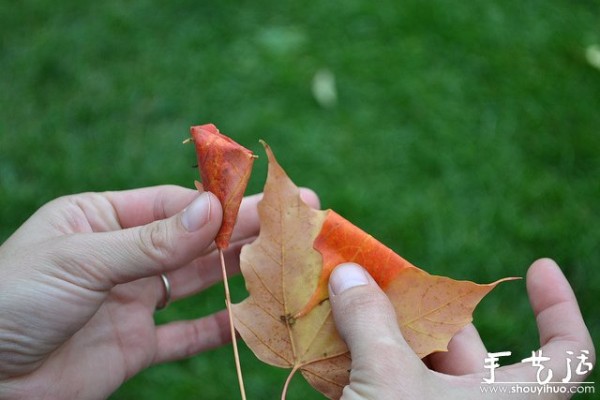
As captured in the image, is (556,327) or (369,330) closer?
(369,330)

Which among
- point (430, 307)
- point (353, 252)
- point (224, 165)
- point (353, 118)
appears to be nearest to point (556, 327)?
point (430, 307)

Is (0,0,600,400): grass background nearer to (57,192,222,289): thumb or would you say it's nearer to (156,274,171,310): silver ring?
(156,274,171,310): silver ring

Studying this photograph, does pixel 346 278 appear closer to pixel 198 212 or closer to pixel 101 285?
pixel 198 212

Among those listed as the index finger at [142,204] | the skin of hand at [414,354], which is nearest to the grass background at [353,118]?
the index finger at [142,204]

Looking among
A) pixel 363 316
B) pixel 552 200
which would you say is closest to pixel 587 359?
pixel 363 316

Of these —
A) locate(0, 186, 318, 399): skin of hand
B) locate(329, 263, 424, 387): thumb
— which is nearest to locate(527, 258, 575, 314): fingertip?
locate(329, 263, 424, 387): thumb
